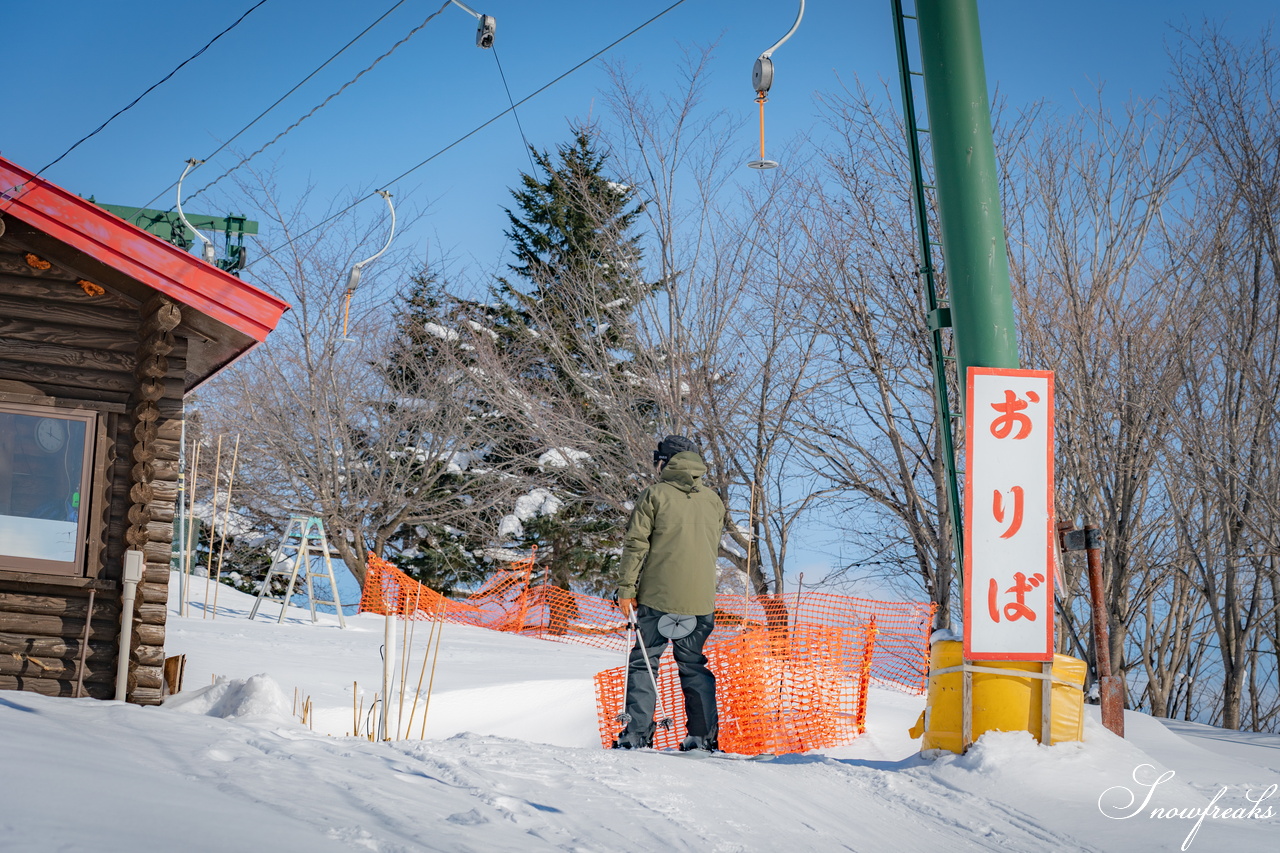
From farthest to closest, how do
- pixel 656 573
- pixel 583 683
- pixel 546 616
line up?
1. pixel 546 616
2. pixel 583 683
3. pixel 656 573

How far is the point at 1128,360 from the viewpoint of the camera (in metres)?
14.5

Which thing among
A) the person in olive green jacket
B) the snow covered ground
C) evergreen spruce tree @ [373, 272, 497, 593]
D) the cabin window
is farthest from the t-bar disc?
evergreen spruce tree @ [373, 272, 497, 593]

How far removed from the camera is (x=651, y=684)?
19.6 ft

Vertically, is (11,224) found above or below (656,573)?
above

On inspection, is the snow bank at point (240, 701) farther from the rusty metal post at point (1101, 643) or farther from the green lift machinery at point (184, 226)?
the green lift machinery at point (184, 226)

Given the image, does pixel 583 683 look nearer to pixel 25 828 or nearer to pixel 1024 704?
pixel 1024 704

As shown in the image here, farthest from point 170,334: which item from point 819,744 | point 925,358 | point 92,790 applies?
point 925,358

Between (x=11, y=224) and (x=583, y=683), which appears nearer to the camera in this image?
(x=11, y=224)

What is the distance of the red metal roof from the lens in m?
6.80

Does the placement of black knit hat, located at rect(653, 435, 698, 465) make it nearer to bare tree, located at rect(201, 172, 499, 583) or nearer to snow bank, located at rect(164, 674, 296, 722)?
snow bank, located at rect(164, 674, 296, 722)

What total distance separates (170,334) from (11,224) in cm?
127

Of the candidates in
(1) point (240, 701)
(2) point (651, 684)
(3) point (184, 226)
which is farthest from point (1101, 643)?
(3) point (184, 226)

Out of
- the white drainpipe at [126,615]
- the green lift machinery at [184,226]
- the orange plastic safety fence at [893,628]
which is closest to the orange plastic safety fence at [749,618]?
the orange plastic safety fence at [893,628]

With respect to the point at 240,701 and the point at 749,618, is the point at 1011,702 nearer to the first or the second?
the point at 240,701
